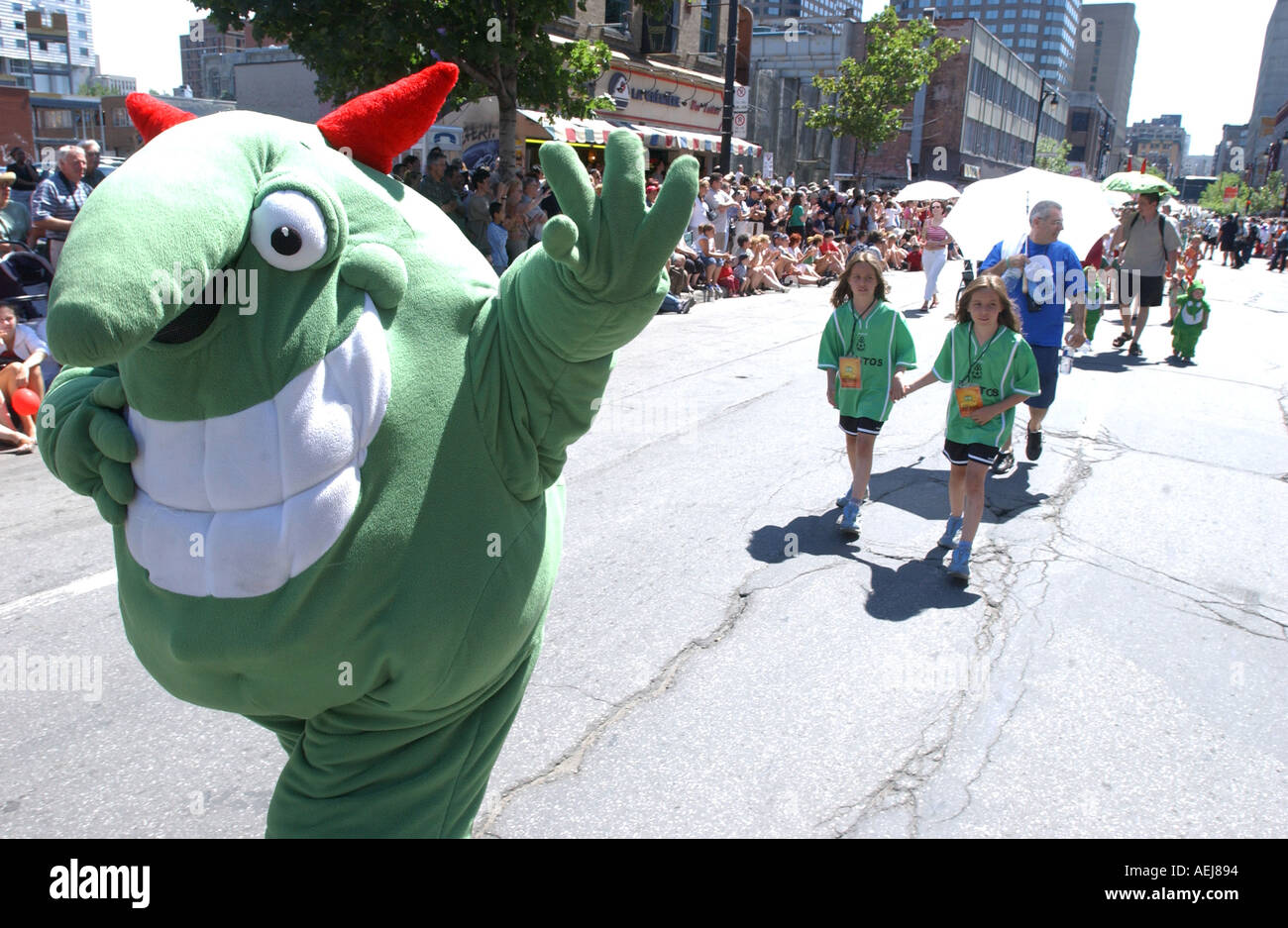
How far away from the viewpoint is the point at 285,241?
142cm

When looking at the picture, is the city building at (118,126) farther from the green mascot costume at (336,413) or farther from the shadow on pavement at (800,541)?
the green mascot costume at (336,413)

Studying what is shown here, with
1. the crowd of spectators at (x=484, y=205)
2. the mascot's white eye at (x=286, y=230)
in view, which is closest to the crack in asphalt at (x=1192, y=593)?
the mascot's white eye at (x=286, y=230)

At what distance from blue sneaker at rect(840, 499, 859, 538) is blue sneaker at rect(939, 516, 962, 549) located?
46 cm

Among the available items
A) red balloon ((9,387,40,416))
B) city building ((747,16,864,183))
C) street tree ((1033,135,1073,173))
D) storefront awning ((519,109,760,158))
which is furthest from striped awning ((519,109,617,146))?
street tree ((1033,135,1073,173))

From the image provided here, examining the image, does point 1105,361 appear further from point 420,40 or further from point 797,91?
point 797,91

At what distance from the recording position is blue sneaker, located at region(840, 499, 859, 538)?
5164 mm

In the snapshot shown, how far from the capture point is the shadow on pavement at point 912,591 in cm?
433

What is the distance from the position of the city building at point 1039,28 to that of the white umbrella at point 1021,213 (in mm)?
145680

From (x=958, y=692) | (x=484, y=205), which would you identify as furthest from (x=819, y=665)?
(x=484, y=205)

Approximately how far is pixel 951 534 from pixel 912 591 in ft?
2.12

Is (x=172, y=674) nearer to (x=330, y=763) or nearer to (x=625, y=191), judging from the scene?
(x=330, y=763)

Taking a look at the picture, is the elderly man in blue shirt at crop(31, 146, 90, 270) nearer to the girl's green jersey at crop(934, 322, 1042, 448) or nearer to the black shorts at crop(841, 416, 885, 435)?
the black shorts at crop(841, 416, 885, 435)

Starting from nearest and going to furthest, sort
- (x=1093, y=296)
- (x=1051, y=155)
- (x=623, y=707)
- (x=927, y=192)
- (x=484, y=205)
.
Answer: (x=623, y=707) → (x=1093, y=296) → (x=484, y=205) → (x=927, y=192) → (x=1051, y=155)

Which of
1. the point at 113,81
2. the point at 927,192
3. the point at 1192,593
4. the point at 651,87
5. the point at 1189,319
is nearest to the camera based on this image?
the point at 1192,593
